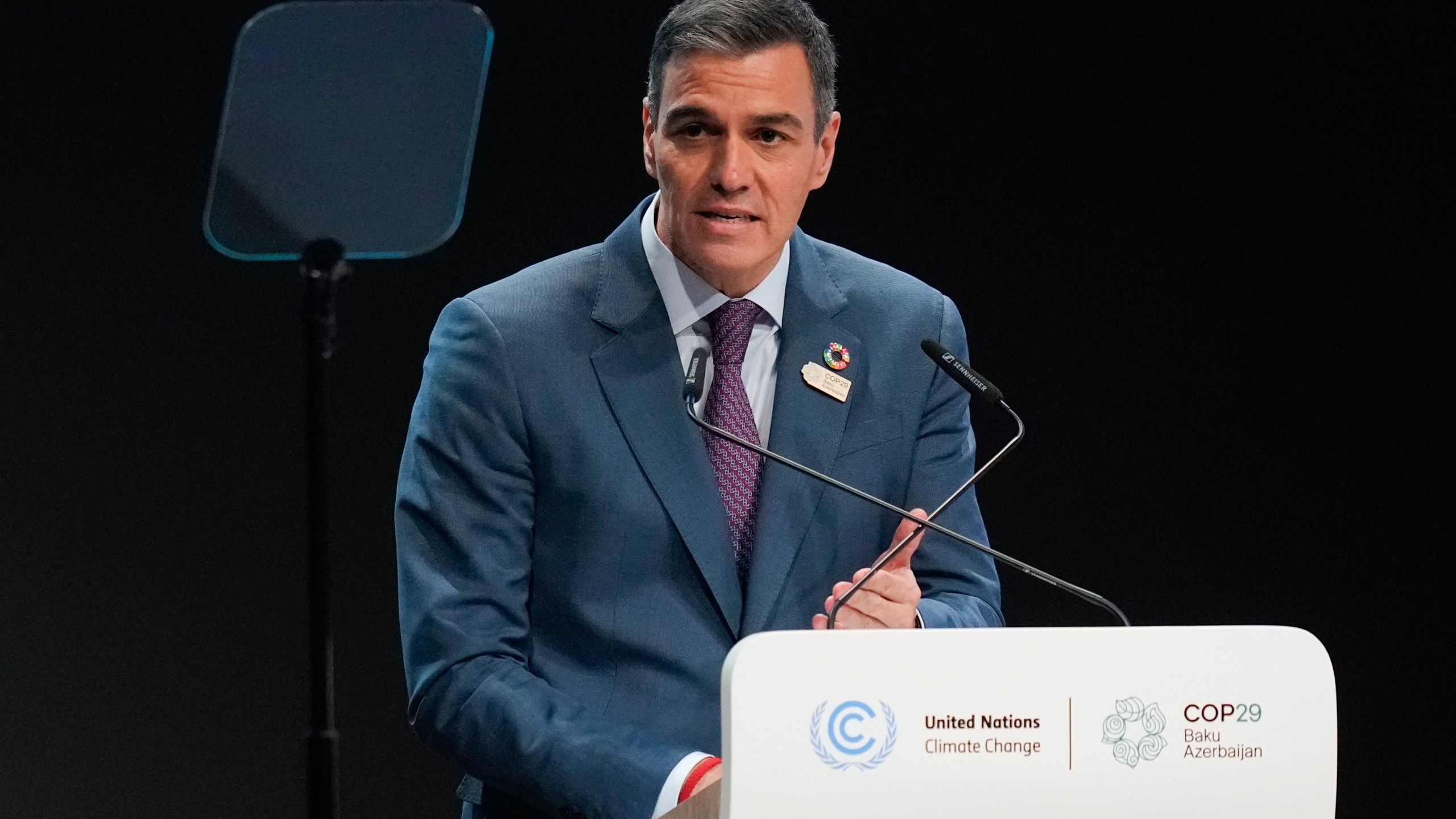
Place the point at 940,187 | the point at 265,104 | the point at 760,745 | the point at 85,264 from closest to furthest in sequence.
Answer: the point at 760,745, the point at 265,104, the point at 85,264, the point at 940,187

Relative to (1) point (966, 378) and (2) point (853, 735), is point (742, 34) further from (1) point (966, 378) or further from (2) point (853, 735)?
(2) point (853, 735)

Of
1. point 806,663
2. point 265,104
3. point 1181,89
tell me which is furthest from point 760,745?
point 1181,89

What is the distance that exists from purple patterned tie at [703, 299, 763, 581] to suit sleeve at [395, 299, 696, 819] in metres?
0.22

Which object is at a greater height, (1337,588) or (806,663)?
(806,663)

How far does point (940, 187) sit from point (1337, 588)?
1156 millimetres

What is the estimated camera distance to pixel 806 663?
1213mm

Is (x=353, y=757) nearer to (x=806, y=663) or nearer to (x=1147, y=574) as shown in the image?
(x=1147, y=574)

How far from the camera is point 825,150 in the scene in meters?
2.14

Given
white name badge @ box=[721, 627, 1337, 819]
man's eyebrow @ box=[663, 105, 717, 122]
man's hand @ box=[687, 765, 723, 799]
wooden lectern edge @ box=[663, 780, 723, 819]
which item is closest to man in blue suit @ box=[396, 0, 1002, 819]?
man's eyebrow @ box=[663, 105, 717, 122]

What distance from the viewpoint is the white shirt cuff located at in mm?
1579

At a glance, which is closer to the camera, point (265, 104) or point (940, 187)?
point (265, 104)

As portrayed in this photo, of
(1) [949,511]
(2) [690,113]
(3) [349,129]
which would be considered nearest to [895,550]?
(1) [949,511]

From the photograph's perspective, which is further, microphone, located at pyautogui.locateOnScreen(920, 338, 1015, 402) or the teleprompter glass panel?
the teleprompter glass panel

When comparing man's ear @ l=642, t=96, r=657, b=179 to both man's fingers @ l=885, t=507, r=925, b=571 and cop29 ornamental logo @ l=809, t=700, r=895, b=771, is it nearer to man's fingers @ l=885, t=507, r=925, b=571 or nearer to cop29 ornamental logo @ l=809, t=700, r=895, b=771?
man's fingers @ l=885, t=507, r=925, b=571
